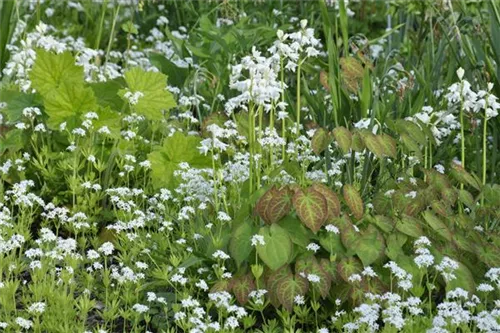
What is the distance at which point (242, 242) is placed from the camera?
3.81 meters

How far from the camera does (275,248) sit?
12.3 ft

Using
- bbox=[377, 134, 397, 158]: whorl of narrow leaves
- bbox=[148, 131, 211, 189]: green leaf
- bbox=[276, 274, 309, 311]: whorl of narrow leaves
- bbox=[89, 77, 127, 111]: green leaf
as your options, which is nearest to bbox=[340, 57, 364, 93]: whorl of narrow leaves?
bbox=[377, 134, 397, 158]: whorl of narrow leaves

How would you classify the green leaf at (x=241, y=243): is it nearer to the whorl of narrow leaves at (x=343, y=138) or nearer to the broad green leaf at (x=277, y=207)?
the broad green leaf at (x=277, y=207)

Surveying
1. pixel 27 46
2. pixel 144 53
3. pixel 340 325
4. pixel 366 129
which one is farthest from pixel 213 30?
pixel 340 325

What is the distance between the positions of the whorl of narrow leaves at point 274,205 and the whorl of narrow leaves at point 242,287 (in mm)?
229

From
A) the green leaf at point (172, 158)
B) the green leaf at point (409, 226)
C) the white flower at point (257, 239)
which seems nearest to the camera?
the white flower at point (257, 239)

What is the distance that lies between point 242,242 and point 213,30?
89.3 inches

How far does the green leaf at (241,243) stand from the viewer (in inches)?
149

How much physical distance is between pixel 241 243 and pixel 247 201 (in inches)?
9.9

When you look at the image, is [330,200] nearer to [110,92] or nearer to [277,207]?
[277,207]

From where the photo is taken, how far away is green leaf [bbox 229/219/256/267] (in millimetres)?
3785

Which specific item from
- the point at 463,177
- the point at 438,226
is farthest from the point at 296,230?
the point at 463,177

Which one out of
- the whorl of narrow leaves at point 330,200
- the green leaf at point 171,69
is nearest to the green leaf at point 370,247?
the whorl of narrow leaves at point 330,200

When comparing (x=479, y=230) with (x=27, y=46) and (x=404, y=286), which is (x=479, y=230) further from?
(x=27, y=46)
